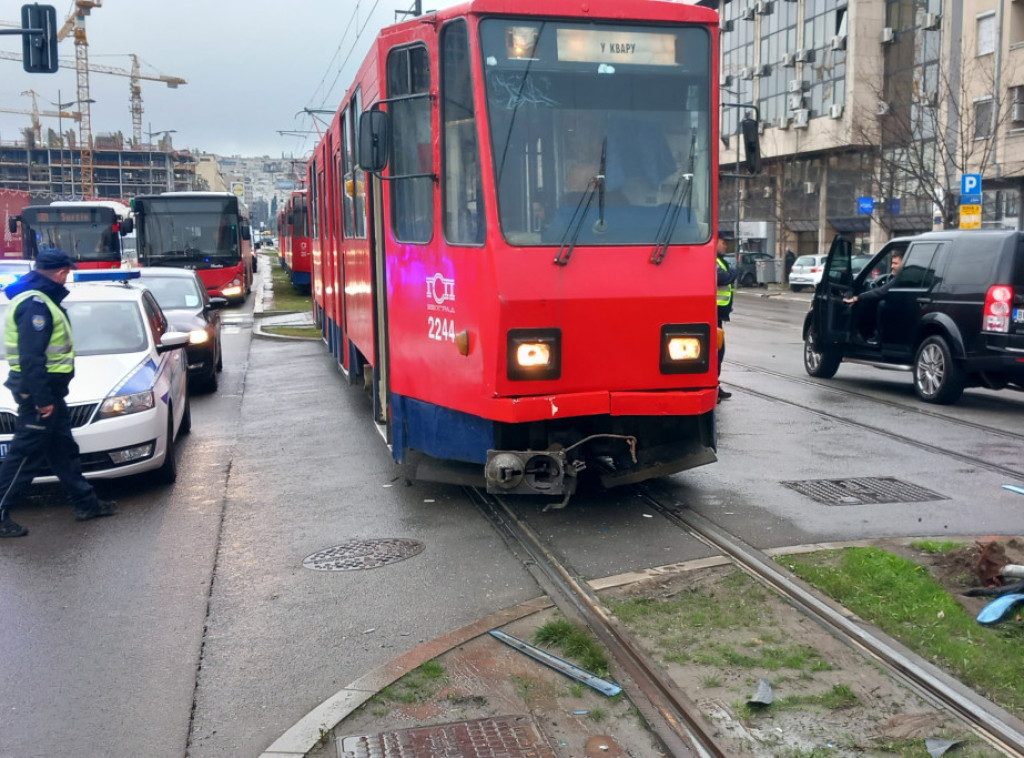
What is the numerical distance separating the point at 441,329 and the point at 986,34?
34.2 meters

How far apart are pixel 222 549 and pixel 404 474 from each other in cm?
151

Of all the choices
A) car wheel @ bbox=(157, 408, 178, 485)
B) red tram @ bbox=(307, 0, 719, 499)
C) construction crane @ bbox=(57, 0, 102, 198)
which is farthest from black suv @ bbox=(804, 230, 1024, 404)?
construction crane @ bbox=(57, 0, 102, 198)

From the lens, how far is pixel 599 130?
285 inches

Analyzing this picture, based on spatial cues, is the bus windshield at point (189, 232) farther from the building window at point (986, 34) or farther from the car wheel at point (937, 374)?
the building window at point (986, 34)

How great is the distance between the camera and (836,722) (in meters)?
4.36

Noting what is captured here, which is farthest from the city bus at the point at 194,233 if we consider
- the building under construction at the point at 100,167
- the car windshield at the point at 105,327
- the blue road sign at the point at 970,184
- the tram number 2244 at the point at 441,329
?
the building under construction at the point at 100,167

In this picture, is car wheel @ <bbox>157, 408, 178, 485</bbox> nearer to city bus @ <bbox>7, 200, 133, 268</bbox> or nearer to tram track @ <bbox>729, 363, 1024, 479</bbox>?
tram track @ <bbox>729, 363, 1024, 479</bbox>

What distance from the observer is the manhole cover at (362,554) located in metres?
6.76

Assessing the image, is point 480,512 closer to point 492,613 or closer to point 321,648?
point 492,613

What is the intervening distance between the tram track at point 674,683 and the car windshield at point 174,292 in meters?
9.86

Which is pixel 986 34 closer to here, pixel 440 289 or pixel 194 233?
pixel 194 233

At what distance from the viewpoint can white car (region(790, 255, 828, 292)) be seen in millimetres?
42281

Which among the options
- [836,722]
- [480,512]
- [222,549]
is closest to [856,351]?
[480,512]

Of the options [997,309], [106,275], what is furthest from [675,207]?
[106,275]
